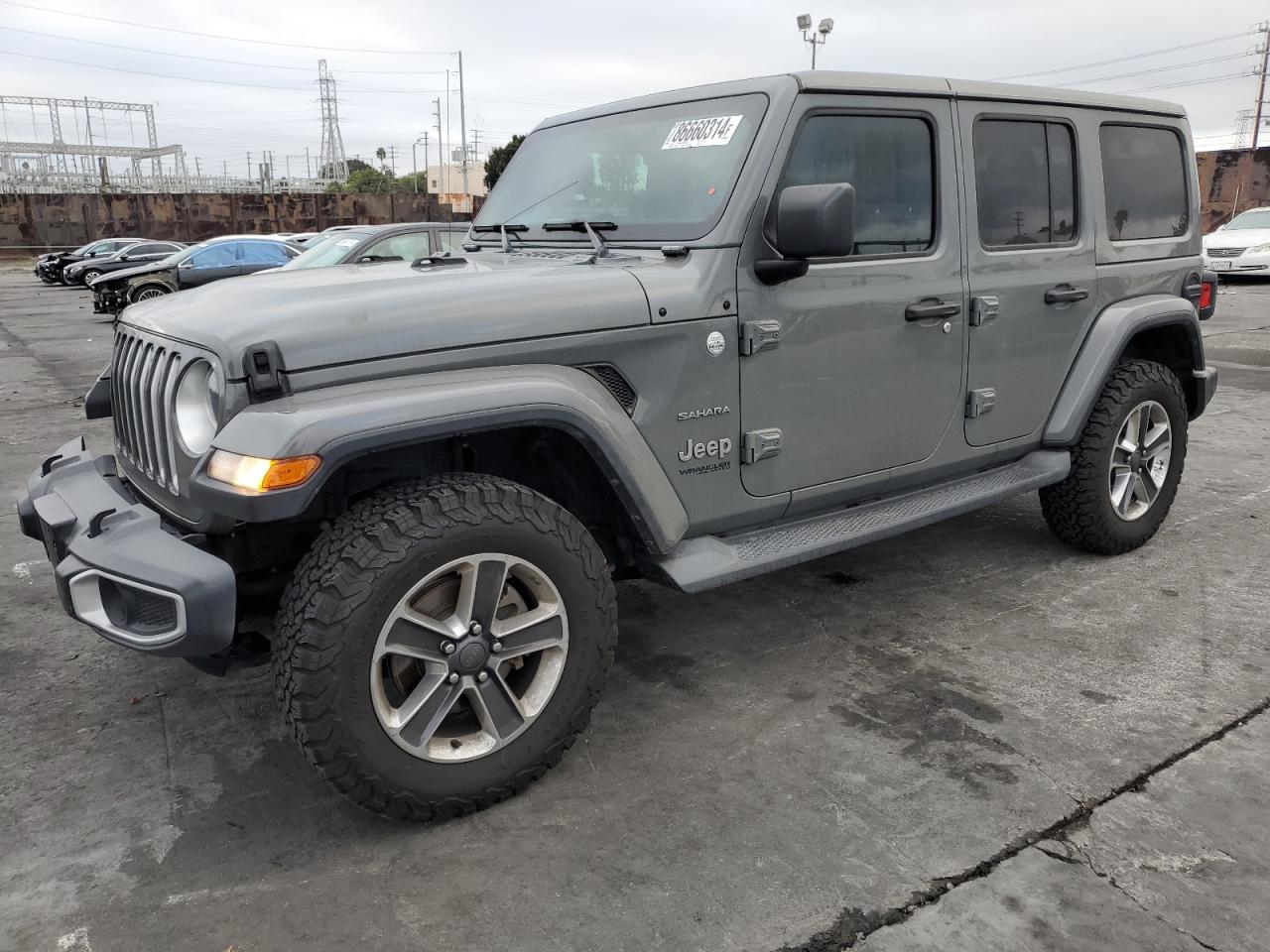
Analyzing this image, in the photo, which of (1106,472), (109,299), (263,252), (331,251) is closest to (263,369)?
(1106,472)

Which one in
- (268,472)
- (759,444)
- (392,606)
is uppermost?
(268,472)

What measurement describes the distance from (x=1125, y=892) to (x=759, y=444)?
5.03 feet

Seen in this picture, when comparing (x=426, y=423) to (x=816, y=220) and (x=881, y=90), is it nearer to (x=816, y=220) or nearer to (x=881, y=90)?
(x=816, y=220)

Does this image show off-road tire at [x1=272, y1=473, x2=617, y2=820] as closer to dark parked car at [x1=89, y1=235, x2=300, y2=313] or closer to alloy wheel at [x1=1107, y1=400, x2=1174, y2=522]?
alloy wheel at [x1=1107, y1=400, x2=1174, y2=522]

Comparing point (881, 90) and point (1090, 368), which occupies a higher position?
point (881, 90)

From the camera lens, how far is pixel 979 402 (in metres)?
3.72

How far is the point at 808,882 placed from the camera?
7.66 feet

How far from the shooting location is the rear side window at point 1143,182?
4.17 metres

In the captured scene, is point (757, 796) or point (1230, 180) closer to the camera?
point (757, 796)

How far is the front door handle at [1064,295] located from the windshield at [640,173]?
1.53 meters

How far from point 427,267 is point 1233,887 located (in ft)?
9.04

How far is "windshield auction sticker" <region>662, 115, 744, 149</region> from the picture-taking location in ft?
10.3

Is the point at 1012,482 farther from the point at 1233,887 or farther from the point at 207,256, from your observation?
the point at 207,256

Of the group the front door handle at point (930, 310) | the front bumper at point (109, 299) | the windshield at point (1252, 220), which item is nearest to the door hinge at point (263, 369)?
the front door handle at point (930, 310)
